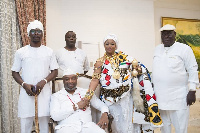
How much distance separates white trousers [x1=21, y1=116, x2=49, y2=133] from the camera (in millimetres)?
2850

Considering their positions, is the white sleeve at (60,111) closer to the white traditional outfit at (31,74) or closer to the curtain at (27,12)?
the white traditional outfit at (31,74)

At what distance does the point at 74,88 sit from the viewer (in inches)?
121

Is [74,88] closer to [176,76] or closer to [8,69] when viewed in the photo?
[176,76]

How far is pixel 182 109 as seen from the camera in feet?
9.76

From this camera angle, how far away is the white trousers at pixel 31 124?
285cm

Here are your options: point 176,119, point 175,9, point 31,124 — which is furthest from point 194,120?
point 31,124

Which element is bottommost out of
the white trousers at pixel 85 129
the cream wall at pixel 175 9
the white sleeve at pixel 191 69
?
the white trousers at pixel 85 129

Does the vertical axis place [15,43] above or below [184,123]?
above

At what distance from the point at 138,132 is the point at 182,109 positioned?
0.78 m

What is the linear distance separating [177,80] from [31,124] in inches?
86.4

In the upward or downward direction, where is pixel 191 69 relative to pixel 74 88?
upward

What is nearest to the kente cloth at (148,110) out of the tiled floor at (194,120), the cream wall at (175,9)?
the tiled floor at (194,120)

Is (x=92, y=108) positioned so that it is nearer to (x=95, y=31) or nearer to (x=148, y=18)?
(x=95, y=31)

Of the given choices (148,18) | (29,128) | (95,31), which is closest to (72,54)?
(29,128)
